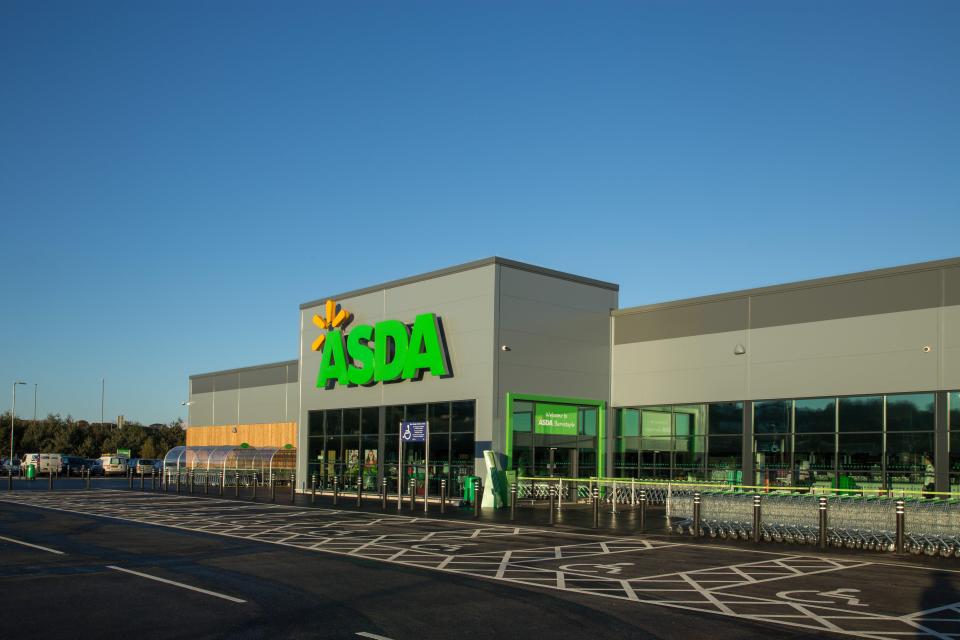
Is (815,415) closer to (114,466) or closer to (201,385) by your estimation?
(201,385)

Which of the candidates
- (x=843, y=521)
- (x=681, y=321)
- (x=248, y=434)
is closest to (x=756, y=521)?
(x=843, y=521)

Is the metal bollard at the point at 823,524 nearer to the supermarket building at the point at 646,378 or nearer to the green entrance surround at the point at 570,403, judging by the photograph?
the supermarket building at the point at 646,378

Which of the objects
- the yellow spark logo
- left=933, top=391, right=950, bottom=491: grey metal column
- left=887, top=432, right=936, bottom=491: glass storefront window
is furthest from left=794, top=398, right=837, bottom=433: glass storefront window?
the yellow spark logo

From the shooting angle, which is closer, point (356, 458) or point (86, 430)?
point (356, 458)

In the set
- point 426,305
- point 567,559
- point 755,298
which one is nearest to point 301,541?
point 567,559

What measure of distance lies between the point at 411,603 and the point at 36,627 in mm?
4450

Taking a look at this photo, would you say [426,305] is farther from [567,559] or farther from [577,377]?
[567,559]

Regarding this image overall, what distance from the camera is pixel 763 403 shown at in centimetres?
3153

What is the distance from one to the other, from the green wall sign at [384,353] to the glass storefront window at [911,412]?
15.2m

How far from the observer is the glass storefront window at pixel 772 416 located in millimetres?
30859

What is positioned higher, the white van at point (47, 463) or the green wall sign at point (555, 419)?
the green wall sign at point (555, 419)

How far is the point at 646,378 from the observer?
35.2m

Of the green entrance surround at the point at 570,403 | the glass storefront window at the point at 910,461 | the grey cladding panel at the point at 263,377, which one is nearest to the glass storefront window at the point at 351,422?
the green entrance surround at the point at 570,403

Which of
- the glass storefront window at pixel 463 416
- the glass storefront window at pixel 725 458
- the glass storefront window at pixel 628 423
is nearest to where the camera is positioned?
the glass storefront window at pixel 725 458
